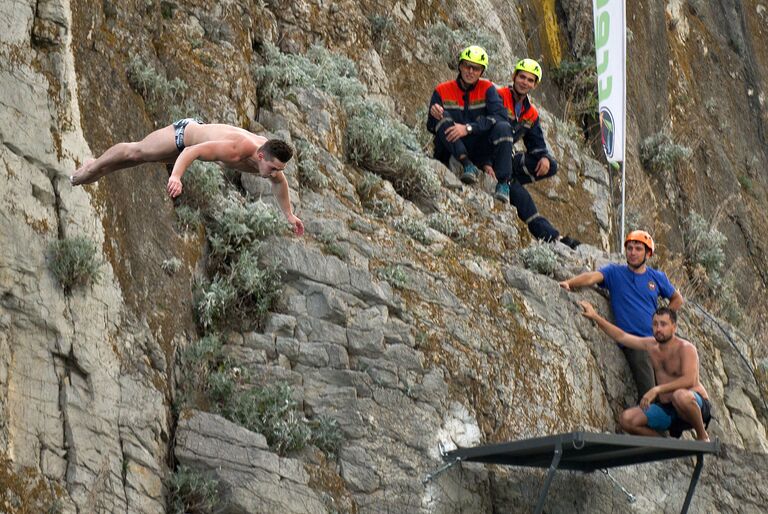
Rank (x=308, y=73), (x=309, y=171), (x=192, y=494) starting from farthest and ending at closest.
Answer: (x=308, y=73) < (x=309, y=171) < (x=192, y=494)

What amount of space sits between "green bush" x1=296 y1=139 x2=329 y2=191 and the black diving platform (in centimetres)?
318

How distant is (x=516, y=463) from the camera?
11812 millimetres

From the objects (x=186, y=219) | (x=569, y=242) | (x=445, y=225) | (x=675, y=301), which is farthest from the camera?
(x=569, y=242)

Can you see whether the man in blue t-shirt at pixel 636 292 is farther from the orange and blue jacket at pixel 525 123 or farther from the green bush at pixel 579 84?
the green bush at pixel 579 84

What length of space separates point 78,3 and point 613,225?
8.86 m

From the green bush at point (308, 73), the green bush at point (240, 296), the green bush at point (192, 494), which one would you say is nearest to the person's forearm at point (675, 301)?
the green bush at point (308, 73)

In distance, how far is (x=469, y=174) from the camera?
15141 millimetres

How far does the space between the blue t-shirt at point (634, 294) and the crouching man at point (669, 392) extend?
0.49m

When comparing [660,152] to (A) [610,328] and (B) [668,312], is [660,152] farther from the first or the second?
(B) [668,312]

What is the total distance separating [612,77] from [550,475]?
27.4ft

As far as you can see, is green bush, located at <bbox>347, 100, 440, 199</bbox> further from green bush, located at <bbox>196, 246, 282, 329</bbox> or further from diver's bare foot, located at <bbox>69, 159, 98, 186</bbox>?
diver's bare foot, located at <bbox>69, 159, 98, 186</bbox>

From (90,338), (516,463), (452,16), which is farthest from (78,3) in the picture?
(452,16)

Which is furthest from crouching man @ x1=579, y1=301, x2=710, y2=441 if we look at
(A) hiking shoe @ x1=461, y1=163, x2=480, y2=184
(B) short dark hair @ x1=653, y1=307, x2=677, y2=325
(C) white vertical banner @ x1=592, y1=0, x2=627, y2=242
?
(C) white vertical banner @ x1=592, y1=0, x2=627, y2=242

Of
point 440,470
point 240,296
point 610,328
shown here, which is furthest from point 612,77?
point 440,470
